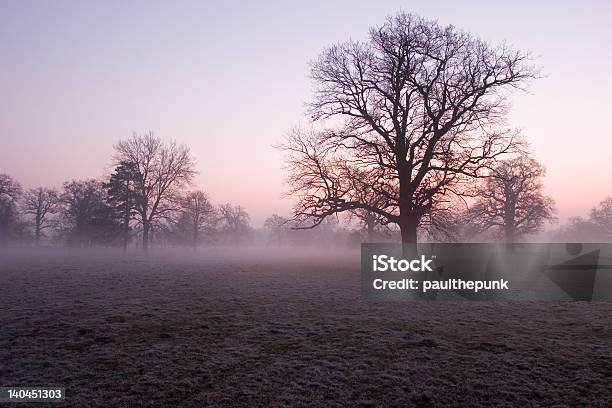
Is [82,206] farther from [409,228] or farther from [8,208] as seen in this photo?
[409,228]

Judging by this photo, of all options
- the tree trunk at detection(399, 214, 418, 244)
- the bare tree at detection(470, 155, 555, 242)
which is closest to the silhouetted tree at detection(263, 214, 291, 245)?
the bare tree at detection(470, 155, 555, 242)

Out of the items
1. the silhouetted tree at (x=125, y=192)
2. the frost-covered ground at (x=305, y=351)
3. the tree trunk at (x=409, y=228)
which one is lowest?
the frost-covered ground at (x=305, y=351)

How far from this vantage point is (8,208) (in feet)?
226

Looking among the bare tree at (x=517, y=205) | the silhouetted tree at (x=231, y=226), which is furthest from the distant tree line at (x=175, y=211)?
the silhouetted tree at (x=231, y=226)

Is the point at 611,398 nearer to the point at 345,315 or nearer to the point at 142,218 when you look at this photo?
the point at 345,315

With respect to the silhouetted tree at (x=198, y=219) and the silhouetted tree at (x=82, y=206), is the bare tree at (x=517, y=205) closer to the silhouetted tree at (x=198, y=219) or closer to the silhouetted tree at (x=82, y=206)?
the silhouetted tree at (x=198, y=219)

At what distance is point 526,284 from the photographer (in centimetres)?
1842

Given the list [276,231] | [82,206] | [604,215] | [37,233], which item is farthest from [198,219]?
[604,215]

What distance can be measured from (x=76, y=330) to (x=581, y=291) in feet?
61.4

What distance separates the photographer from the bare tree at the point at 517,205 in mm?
41906

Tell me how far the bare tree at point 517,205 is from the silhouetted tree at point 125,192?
4125 centimetres

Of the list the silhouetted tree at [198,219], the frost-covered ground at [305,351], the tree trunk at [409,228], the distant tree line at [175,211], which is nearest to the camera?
the frost-covered ground at [305,351]

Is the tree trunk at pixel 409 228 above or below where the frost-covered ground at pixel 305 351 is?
above

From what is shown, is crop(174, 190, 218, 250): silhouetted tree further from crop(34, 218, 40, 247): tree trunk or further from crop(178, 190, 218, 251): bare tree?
crop(34, 218, 40, 247): tree trunk
